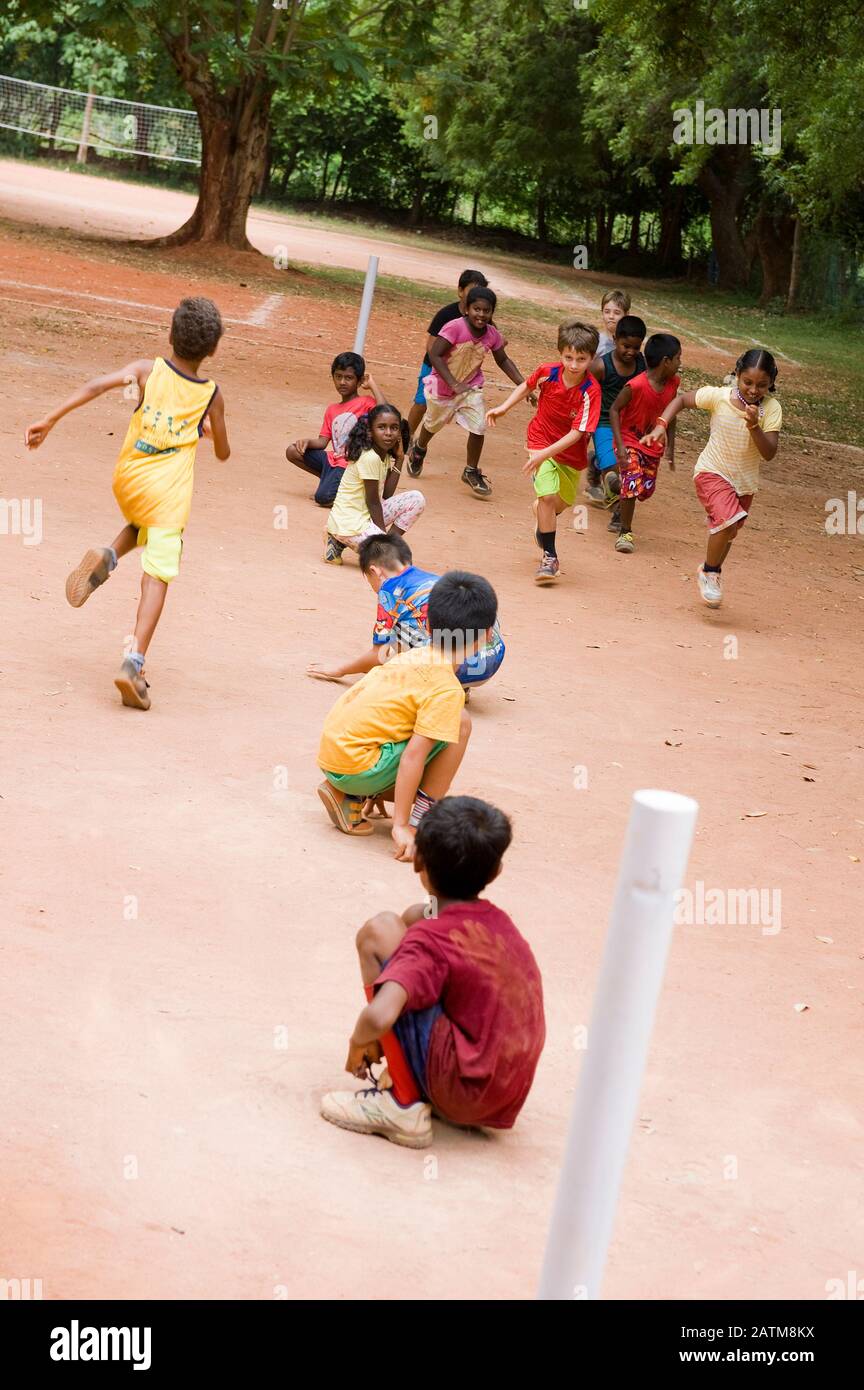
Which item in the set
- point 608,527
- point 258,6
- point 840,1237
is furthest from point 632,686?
point 258,6

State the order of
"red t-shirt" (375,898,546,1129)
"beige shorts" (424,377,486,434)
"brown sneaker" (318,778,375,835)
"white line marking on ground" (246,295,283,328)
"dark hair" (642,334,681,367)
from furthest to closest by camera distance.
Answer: "white line marking on ground" (246,295,283,328), "beige shorts" (424,377,486,434), "dark hair" (642,334,681,367), "brown sneaker" (318,778,375,835), "red t-shirt" (375,898,546,1129)

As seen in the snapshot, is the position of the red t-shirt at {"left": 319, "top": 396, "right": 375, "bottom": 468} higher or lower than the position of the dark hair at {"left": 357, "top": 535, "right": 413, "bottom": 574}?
higher

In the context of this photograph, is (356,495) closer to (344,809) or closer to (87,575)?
(87,575)

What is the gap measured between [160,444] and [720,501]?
400 cm

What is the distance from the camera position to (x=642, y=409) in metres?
10.7

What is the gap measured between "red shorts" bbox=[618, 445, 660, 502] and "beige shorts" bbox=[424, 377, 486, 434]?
1257 mm

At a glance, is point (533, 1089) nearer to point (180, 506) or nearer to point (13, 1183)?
point (13, 1183)

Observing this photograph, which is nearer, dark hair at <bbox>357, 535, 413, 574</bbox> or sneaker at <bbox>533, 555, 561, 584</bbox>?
dark hair at <bbox>357, 535, 413, 574</bbox>

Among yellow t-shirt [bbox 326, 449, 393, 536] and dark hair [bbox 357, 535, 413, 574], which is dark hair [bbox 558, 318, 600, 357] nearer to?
yellow t-shirt [bbox 326, 449, 393, 536]

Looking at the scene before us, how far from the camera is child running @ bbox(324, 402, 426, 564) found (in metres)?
8.89

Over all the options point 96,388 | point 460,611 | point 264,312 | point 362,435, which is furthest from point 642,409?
point 264,312

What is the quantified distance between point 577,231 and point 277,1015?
49.3 metres

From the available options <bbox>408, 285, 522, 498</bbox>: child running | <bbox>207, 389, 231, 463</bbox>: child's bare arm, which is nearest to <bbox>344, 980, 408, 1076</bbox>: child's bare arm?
<bbox>207, 389, 231, 463</bbox>: child's bare arm

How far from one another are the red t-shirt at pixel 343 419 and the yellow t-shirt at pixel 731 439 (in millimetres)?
2044
